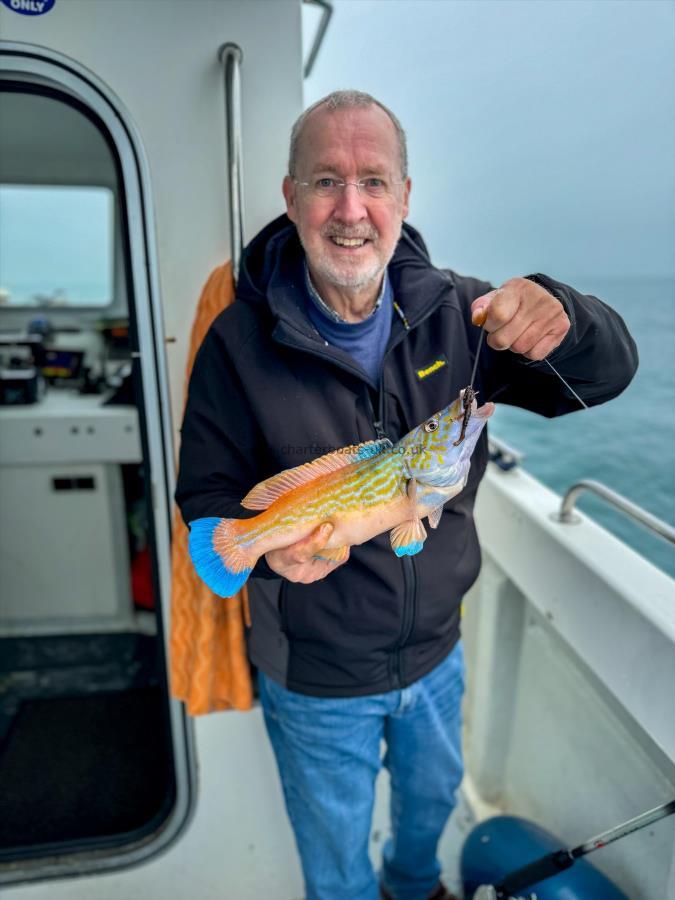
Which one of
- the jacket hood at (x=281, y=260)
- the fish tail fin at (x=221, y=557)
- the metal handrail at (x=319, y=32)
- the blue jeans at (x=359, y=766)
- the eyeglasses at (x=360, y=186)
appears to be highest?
the metal handrail at (x=319, y=32)

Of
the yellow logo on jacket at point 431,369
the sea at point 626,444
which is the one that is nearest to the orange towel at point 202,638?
the yellow logo on jacket at point 431,369

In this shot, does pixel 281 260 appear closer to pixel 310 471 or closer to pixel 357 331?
pixel 357 331

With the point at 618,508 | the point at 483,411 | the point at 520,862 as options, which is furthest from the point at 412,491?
the point at 520,862

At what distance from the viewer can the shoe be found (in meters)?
2.25

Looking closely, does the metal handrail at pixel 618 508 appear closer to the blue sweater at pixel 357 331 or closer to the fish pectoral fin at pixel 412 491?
the blue sweater at pixel 357 331

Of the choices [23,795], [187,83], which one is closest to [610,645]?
[187,83]

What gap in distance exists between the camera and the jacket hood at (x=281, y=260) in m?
1.72

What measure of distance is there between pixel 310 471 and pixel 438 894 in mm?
1996

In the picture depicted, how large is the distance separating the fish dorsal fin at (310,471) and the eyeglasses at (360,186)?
0.72 meters

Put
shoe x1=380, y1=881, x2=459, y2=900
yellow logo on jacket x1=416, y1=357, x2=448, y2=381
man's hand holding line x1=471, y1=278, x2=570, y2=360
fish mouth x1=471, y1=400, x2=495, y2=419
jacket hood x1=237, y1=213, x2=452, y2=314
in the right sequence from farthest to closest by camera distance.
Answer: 1. shoe x1=380, y1=881, x2=459, y2=900
2. jacket hood x1=237, y1=213, x2=452, y2=314
3. yellow logo on jacket x1=416, y1=357, x2=448, y2=381
4. man's hand holding line x1=471, y1=278, x2=570, y2=360
5. fish mouth x1=471, y1=400, x2=495, y2=419

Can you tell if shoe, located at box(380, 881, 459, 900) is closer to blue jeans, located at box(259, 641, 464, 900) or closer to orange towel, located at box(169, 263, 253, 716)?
blue jeans, located at box(259, 641, 464, 900)

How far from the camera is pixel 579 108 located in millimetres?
2133

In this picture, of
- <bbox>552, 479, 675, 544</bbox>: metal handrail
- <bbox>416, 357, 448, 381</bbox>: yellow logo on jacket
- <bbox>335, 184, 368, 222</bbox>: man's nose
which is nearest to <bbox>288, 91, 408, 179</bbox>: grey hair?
<bbox>335, 184, 368, 222</bbox>: man's nose

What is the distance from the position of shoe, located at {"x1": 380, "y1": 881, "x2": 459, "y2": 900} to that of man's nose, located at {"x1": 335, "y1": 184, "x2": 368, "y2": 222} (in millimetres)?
2402
